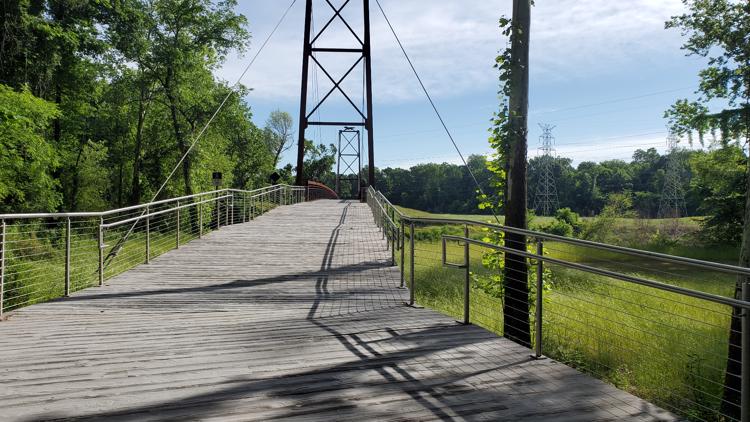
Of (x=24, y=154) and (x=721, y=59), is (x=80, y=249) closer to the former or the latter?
(x=24, y=154)

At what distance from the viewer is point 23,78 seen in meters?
18.8

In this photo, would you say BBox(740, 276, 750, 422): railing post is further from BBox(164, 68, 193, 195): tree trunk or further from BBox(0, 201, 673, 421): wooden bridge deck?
BBox(164, 68, 193, 195): tree trunk

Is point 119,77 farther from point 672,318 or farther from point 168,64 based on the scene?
point 672,318

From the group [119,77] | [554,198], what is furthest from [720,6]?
[554,198]

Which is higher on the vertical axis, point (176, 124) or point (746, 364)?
point (176, 124)

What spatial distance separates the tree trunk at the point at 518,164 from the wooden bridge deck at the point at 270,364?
1572 millimetres

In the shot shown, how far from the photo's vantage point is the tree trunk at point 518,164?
7395mm

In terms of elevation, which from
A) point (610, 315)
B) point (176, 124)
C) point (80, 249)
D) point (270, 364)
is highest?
point (176, 124)

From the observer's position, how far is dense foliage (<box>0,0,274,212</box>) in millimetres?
18500

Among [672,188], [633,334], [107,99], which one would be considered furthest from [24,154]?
[672,188]

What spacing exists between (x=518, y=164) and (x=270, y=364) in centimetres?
501

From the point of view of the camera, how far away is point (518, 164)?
25.2 ft

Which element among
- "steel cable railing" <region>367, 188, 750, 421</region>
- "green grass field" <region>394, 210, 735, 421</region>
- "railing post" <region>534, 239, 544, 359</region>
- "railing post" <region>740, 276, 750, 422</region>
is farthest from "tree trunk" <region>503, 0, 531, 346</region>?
"railing post" <region>740, 276, 750, 422</region>

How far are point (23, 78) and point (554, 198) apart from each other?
6622 centimetres
